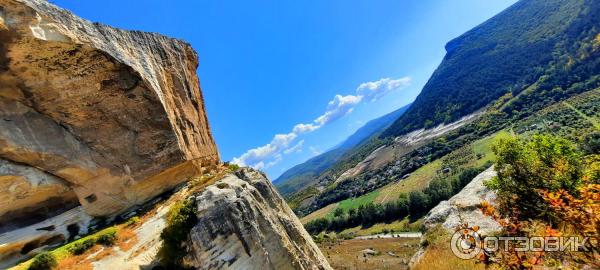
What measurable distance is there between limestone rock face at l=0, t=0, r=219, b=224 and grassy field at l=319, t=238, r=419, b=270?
53079 mm

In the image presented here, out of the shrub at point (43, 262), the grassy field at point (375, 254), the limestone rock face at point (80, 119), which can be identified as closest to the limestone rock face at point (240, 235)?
the shrub at point (43, 262)

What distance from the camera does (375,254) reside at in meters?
86.2

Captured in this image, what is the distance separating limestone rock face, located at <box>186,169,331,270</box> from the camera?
19.9 metres

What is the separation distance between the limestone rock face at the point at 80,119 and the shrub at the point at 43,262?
27.1 feet

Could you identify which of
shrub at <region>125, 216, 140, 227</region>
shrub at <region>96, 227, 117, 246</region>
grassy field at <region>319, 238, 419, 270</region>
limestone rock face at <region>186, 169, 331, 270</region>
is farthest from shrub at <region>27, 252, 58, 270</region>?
grassy field at <region>319, 238, 419, 270</region>

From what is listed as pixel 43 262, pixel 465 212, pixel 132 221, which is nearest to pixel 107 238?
pixel 132 221

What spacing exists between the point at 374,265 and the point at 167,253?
64.6 metres

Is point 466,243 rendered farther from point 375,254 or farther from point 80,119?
point 375,254

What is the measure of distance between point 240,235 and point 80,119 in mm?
18442

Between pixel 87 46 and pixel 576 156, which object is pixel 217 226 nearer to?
pixel 87 46

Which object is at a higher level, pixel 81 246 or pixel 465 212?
pixel 81 246

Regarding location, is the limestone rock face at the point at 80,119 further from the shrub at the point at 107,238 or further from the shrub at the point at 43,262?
the shrub at the point at 43,262

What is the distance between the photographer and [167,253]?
2008cm

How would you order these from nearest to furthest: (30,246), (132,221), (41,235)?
1. (30,246)
2. (41,235)
3. (132,221)
